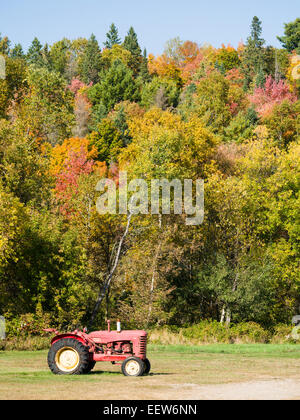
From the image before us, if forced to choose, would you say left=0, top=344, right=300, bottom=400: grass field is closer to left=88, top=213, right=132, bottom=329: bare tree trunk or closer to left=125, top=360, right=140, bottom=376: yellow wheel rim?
left=125, top=360, right=140, bottom=376: yellow wheel rim

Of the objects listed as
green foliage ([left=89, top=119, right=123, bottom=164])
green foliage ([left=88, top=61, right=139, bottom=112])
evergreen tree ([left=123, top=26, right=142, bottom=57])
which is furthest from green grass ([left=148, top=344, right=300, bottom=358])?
evergreen tree ([left=123, top=26, right=142, bottom=57])

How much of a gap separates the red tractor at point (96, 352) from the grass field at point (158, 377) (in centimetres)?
37

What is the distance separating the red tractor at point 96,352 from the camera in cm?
1742

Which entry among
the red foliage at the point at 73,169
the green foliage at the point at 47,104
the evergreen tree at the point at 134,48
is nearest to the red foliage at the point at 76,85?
the evergreen tree at the point at 134,48

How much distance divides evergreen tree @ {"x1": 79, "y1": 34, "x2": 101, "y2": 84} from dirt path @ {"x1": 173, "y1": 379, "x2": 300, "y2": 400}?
11294 cm

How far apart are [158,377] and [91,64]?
381 ft

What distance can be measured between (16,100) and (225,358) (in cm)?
3375

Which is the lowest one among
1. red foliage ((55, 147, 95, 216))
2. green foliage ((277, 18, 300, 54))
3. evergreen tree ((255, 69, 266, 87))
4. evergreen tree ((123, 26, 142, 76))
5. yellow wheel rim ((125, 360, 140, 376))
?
yellow wheel rim ((125, 360, 140, 376))

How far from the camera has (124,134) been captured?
79688 millimetres

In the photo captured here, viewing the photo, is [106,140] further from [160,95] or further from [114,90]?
[114,90]

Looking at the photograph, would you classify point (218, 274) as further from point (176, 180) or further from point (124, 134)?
point (124, 134)

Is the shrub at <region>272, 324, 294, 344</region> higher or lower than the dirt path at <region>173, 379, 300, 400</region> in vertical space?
lower

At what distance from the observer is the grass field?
1353cm

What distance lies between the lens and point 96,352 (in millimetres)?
17906
